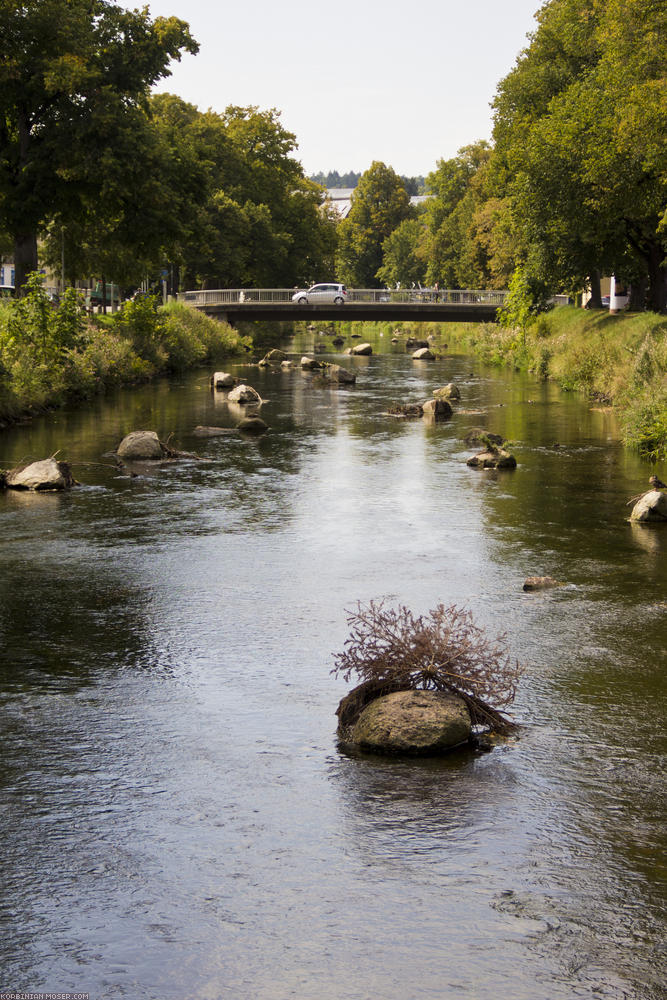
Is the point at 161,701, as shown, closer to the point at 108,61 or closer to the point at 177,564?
the point at 177,564

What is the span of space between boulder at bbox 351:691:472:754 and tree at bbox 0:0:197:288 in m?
33.5

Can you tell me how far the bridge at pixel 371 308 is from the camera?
67812 mm

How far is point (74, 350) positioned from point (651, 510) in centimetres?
2384

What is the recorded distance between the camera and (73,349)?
121ft

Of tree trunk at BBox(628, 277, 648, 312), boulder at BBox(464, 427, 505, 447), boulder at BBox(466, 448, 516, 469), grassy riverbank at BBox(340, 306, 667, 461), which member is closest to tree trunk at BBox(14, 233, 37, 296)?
grassy riverbank at BBox(340, 306, 667, 461)

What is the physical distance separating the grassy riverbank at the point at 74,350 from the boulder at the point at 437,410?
1138 centimetres

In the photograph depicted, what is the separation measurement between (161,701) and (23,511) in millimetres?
9510

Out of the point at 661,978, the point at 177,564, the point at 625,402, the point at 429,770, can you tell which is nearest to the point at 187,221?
the point at 625,402

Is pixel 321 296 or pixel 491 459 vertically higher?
pixel 321 296

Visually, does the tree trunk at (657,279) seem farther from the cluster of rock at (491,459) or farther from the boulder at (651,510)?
the boulder at (651,510)

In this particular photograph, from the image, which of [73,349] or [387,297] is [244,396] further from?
[387,297]

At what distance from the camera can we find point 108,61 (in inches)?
1677

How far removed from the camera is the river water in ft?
21.7

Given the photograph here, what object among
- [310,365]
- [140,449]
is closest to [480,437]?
[140,449]
